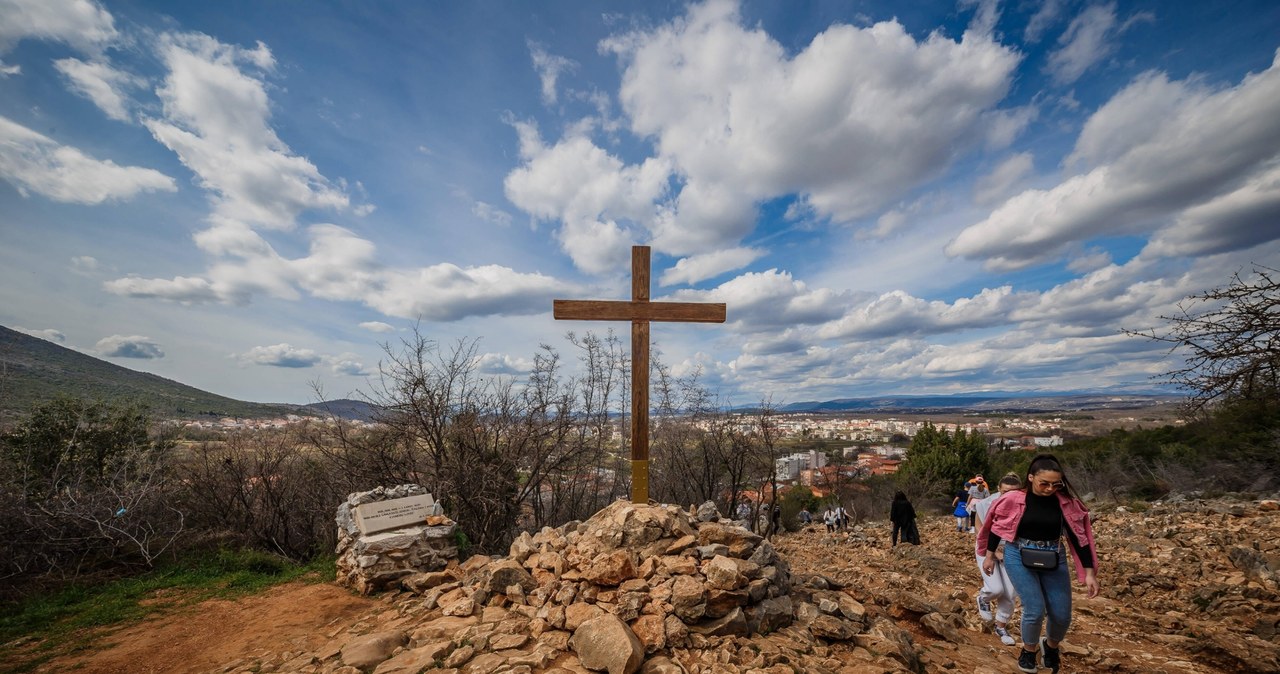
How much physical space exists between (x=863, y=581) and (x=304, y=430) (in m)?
13.1

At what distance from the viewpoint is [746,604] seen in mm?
4484

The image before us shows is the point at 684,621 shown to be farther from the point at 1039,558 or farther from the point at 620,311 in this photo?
the point at 620,311

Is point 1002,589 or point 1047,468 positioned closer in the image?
point 1047,468

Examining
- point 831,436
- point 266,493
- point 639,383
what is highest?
point 639,383

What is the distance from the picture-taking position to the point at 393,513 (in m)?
7.46

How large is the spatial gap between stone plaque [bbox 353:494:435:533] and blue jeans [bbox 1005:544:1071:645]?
7976 mm

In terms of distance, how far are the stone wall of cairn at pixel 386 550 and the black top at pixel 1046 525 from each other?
750 cm

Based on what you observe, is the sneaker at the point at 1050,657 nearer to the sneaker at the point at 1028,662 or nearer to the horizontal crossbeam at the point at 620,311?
the sneaker at the point at 1028,662

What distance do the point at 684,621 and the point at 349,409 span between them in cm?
1027

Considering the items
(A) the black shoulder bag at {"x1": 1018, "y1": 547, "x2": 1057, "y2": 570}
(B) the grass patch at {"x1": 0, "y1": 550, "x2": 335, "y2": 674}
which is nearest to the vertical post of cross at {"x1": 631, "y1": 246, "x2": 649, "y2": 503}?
(A) the black shoulder bag at {"x1": 1018, "y1": 547, "x2": 1057, "y2": 570}

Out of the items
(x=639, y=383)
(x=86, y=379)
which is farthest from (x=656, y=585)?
(x=86, y=379)

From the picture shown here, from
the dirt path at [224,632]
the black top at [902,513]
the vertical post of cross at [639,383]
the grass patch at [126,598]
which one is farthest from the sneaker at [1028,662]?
the grass patch at [126,598]

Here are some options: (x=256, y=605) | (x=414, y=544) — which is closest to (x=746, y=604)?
(x=414, y=544)

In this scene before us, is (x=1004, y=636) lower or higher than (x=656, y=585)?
lower
